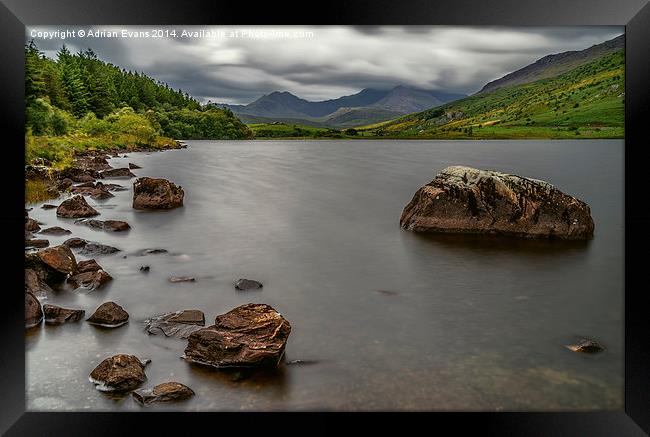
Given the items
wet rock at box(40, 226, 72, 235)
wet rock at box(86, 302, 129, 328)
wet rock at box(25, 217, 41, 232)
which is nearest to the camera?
wet rock at box(86, 302, 129, 328)

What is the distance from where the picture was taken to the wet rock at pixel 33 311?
9719mm

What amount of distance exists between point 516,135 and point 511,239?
31344 mm

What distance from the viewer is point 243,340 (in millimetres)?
8422

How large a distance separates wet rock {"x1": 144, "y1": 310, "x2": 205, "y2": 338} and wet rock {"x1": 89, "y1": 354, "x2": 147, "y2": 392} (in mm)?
1680

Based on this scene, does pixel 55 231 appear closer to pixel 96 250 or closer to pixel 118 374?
pixel 96 250

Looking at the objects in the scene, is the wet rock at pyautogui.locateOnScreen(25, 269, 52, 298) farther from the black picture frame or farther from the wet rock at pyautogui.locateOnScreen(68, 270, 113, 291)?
the black picture frame

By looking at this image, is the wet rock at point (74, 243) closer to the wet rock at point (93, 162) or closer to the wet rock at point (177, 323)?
the wet rock at point (177, 323)

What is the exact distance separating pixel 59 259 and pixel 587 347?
33.6ft

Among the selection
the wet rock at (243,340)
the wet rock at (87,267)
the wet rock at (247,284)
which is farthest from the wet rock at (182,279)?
the wet rock at (243,340)

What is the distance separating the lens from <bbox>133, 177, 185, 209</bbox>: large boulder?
2225 centimetres

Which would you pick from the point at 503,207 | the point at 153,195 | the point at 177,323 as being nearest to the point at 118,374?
the point at 177,323

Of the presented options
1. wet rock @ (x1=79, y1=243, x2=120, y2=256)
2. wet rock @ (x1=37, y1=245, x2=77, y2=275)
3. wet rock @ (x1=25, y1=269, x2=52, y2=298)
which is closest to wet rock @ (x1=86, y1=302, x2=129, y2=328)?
wet rock @ (x1=25, y1=269, x2=52, y2=298)

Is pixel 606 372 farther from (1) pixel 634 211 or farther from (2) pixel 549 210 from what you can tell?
(2) pixel 549 210

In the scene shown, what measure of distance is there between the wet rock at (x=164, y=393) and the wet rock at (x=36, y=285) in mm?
4777
